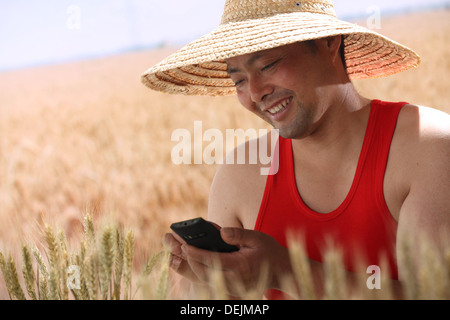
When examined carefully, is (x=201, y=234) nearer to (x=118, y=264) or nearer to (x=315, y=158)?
(x=118, y=264)

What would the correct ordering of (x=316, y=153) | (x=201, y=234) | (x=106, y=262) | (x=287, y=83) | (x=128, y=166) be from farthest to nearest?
(x=128, y=166) < (x=316, y=153) < (x=287, y=83) < (x=201, y=234) < (x=106, y=262)

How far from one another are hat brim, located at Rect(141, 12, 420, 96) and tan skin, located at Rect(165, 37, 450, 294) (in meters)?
0.06

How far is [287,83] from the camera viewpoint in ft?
3.34

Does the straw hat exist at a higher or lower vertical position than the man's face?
higher

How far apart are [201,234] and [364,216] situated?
15.3 inches

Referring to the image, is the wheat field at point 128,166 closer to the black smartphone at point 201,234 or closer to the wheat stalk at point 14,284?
the wheat stalk at point 14,284

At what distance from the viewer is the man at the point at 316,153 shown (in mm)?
900

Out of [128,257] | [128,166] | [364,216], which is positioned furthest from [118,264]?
[128,166]

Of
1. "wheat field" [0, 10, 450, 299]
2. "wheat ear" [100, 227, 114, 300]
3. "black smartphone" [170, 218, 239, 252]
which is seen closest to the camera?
"wheat ear" [100, 227, 114, 300]

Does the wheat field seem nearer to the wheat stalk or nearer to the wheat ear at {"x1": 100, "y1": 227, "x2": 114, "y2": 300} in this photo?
the wheat stalk

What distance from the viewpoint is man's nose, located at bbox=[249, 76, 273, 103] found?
102 cm

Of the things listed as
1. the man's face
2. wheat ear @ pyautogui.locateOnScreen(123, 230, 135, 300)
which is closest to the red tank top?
the man's face

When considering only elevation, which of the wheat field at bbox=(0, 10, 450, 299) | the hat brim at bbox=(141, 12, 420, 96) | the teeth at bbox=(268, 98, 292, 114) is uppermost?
the hat brim at bbox=(141, 12, 420, 96)

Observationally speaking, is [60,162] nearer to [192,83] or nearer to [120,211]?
[120,211]
